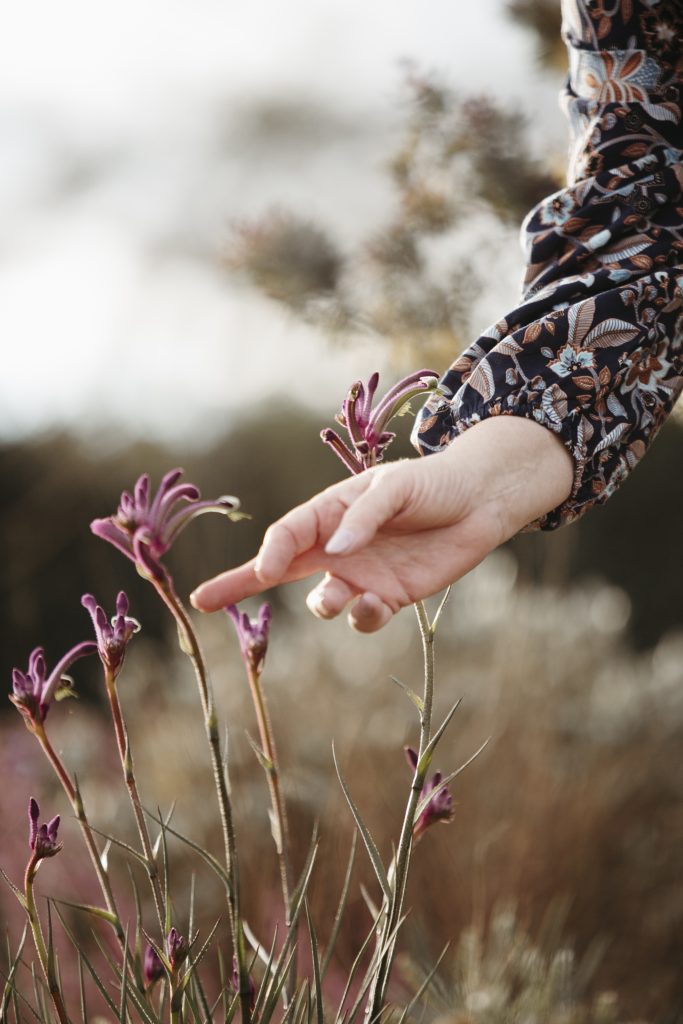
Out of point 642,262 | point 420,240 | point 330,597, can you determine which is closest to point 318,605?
point 330,597

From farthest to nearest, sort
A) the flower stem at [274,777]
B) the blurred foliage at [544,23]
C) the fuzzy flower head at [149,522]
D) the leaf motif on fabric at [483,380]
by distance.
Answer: the blurred foliage at [544,23]
the leaf motif on fabric at [483,380]
the flower stem at [274,777]
the fuzzy flower head at [149,522]

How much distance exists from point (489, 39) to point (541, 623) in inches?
72.3

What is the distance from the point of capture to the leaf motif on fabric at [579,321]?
760 mm

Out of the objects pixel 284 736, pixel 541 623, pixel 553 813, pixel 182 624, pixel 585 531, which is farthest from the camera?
pixel 585 531

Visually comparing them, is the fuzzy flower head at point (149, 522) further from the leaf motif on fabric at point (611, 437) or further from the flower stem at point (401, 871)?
the leaf motif on fabric at point (611, 437)

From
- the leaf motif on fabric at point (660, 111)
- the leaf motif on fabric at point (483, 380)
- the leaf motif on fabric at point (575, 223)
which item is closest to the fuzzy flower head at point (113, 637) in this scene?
the leaf motif on fabric at point (483, 380)

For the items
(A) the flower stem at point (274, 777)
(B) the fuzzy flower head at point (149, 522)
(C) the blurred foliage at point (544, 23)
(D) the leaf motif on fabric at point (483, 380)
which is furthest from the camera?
(C) the blurred foliage at point (544, 23)

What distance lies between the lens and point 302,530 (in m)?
0.55

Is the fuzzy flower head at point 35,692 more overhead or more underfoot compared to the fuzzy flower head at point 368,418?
more underfoot

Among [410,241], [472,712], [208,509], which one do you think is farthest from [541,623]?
[208,509]

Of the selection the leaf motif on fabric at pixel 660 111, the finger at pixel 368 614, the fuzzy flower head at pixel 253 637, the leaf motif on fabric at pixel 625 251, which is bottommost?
the fuzzy flower head at pixel 253 637

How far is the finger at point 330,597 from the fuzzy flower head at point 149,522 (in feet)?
0.24

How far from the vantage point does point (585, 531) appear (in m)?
5.32

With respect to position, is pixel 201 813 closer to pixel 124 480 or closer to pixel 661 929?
pixel 661 929
